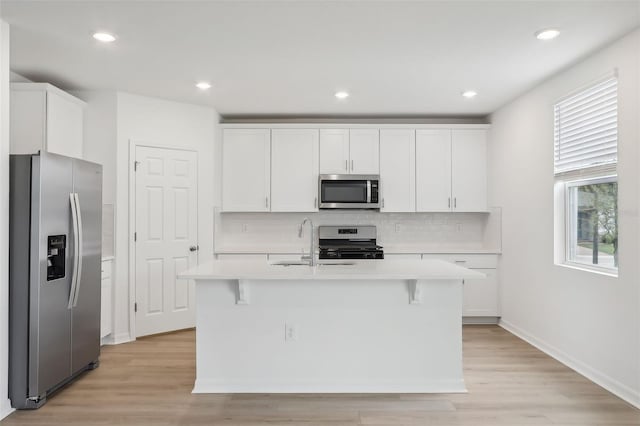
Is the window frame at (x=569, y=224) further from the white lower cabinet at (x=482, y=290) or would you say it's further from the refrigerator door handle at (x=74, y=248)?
the refrigerator door handle at (x=74, y=248)

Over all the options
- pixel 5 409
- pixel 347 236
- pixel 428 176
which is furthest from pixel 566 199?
pixel 5 409

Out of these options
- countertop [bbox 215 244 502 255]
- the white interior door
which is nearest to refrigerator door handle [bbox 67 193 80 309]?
the white interior door

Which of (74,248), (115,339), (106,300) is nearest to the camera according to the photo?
(74,248)

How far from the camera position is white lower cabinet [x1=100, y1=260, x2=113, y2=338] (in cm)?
431

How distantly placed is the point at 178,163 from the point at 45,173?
2.02 metres

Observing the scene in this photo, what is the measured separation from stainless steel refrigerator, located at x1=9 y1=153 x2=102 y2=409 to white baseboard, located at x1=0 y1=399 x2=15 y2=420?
3 centimetres

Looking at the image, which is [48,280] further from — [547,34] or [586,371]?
[586,371]

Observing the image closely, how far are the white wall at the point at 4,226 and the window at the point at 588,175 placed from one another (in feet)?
13.1

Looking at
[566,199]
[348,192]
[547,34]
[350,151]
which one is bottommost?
[566,199]

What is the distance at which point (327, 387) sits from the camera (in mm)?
3225

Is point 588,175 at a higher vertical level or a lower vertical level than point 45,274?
higher

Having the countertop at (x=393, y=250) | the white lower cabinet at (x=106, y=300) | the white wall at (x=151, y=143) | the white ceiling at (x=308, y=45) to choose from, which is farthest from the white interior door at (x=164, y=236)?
the white ceiling at (x=308, y=45)

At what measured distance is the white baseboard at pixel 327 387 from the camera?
322cm

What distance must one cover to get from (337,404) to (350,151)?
3.23 m
